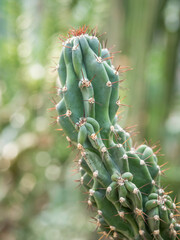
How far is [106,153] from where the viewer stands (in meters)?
1.54

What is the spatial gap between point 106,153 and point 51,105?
11.9 feet

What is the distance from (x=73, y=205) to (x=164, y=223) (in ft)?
12.4

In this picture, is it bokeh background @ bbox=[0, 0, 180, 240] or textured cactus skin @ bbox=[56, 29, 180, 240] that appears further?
bokeh background @ bbox=[0, 0, 180, 240]

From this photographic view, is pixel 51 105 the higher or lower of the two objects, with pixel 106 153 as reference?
higher

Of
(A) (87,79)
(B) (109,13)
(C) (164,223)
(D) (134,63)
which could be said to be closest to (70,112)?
(A) (87,79)

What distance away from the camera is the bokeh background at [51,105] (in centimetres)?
443

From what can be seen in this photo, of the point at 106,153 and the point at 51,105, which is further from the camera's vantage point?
the point at 51,105

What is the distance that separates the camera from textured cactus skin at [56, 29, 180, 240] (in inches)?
60.5

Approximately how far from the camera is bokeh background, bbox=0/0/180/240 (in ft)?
14.5

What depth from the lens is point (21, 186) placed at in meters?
5.46

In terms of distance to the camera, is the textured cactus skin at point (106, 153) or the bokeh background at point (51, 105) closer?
the textured cactus skin at point (106, 153)

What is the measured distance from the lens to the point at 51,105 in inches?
200

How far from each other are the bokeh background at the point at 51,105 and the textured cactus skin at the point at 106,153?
8.40 ft

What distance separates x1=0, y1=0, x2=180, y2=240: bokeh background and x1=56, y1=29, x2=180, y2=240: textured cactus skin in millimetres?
2561
